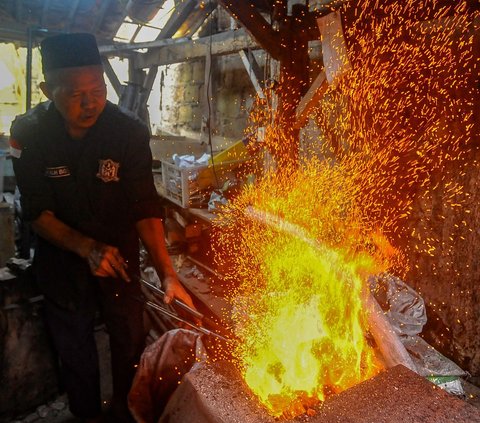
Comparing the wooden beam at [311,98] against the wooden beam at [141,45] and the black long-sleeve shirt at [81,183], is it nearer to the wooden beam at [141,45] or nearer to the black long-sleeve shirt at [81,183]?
the black long-sleeve shirt at [81,183]

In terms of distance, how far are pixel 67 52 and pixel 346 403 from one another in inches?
115

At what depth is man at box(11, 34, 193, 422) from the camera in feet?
8.96

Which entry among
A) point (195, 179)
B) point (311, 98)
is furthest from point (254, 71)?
point (195, 179)

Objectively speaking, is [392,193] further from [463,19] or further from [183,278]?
[183,278]

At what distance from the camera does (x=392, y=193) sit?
4508 millimetres

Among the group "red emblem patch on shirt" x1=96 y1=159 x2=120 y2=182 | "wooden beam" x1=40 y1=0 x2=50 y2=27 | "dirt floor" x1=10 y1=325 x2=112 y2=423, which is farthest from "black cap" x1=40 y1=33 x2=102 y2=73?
"wooden beam" x1=40 y1=0 x2=50 y2=27

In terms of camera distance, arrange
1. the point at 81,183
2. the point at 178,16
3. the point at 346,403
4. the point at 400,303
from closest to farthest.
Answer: the point at 346,403, the point at 81,183, the point at 400,303, the point at 178,16

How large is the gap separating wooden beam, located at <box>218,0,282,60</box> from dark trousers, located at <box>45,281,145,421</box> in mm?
3555

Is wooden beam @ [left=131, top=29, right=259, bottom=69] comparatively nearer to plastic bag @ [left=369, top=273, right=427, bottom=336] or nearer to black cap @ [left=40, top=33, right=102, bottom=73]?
black cap @ [left=40, top=33, right=102, bottom=73]

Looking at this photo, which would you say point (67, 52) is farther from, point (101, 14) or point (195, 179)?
point (101, 14)

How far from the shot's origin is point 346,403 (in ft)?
6.48

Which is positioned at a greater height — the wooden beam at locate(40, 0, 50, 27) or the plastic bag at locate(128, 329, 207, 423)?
the wooden beam at locate(40, 0, 50, 27)

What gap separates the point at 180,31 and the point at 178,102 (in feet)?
6.43

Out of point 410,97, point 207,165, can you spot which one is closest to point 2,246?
point 207,165
